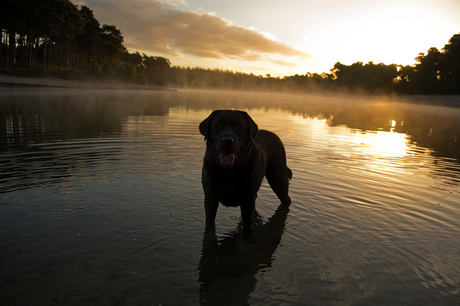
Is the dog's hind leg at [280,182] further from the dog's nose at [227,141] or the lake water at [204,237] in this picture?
the dog's nose at [227,141]

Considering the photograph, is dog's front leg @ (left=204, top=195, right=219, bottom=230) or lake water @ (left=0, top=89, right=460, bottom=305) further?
dog's front leg @ (left=204, top=195, right=219, bottom=230)

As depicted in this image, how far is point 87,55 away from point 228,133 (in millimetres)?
117384

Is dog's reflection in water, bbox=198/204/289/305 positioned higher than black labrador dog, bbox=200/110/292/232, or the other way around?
black labrador dog, bbox=200/110/292/232

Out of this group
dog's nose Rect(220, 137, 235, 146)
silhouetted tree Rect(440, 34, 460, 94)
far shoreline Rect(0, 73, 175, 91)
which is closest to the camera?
dog's nose Rect(220, 137, 235, 146)

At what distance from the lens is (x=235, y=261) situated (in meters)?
4.66

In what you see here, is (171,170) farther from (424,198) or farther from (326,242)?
(424,198)

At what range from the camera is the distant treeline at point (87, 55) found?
2653 inches

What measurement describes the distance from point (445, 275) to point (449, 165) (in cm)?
954

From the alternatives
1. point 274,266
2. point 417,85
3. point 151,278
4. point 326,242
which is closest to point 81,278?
point 151,278

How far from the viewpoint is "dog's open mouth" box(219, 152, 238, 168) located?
445 centimetres

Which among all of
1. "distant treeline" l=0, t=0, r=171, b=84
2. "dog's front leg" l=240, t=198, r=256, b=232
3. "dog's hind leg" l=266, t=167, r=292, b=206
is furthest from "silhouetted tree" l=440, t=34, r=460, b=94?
"dog's front leg" l=240, t=198, r=256, b=232

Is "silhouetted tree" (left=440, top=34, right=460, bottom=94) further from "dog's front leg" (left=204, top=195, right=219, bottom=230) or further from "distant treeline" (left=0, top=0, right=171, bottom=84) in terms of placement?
"dog's front leg" (left=204, top=195, right=219, bottom=230)

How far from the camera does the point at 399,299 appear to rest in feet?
12.7

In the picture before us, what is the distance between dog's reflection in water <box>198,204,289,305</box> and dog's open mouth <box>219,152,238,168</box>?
1391mm
